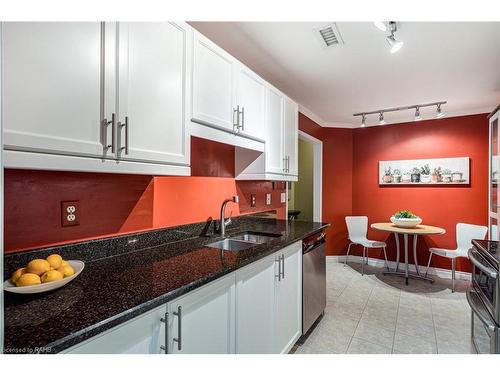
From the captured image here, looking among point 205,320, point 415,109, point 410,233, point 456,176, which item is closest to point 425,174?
point 456,176

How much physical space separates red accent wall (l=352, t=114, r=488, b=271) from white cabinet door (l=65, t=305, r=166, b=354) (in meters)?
4.12

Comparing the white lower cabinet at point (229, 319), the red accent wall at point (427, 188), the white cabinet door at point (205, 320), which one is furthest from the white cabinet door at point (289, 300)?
the red accent wall at point (427, 188)

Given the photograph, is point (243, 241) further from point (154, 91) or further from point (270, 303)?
point (154, 91)

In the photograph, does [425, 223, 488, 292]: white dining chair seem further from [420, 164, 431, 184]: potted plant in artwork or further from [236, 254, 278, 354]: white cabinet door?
[236, 254, 278, 354]: white cabinet door

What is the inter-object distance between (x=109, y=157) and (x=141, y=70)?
17.6 inches

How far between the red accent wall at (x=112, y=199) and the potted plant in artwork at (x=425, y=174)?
3054 mm

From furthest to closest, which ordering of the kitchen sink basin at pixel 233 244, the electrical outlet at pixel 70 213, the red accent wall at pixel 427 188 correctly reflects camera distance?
the red accent wall at pixel 427 188 → the kitchen sink basin at pixel 233 244 → the electrical outlet at pixel 70 213

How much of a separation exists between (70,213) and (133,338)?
714 mm

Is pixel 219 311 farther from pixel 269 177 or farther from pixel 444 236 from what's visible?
pixel 444 236

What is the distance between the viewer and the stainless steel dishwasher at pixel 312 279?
2193mm

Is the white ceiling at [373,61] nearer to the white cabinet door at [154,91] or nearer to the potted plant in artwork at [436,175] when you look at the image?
the white cabinet door at [154,91]
